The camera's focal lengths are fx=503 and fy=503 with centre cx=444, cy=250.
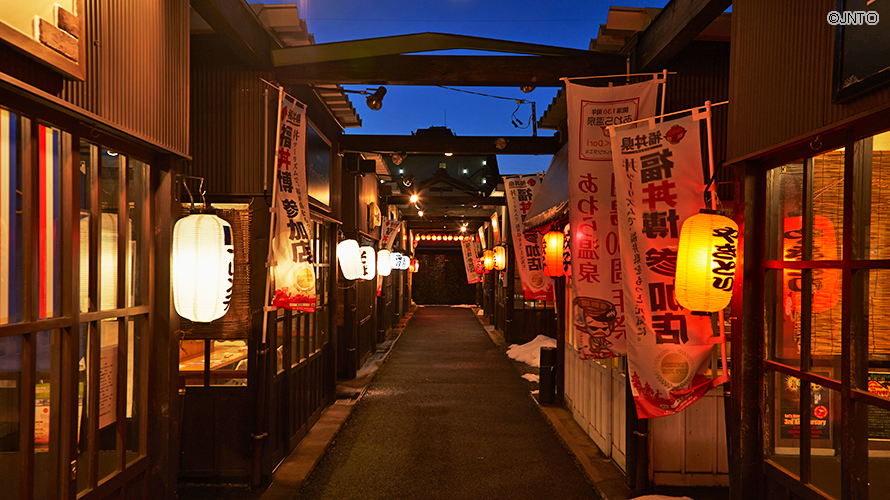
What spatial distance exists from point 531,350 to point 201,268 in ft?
48.8

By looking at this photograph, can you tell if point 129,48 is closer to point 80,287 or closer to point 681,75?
point 80,287

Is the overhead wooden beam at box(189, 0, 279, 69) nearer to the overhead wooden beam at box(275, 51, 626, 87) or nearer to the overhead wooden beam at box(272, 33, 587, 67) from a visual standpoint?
the overhead wooden beam at box(272, 33, 587, 67)

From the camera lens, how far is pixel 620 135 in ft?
19.9

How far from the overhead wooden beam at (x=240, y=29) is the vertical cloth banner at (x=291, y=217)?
0.82 metres

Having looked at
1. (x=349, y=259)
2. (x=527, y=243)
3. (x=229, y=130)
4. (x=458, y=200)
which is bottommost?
(x=349, y=259)

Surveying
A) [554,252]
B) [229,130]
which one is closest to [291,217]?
[229,130]

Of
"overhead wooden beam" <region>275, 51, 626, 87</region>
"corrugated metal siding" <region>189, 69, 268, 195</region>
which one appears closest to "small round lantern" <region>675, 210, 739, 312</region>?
"overhead wooden beam" <region>275, 51, 626, 87</region>

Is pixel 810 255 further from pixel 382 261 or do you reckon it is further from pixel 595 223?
pixel 382 261

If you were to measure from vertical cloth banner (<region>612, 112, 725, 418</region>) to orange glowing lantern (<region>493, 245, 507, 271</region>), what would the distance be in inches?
683

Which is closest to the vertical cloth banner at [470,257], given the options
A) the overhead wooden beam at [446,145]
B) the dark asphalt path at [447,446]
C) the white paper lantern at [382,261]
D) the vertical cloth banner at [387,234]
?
the vertical cloth banner at [387,234]

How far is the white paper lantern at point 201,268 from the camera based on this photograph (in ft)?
18.6

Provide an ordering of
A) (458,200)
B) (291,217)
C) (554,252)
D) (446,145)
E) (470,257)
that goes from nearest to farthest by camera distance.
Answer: (291,217) → (554,252) → (446,145) → (458,200) → (470,257)

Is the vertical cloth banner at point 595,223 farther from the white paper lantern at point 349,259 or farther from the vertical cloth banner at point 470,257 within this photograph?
the vertical cloth banner at point 470,257

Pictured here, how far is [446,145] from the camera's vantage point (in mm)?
12844
